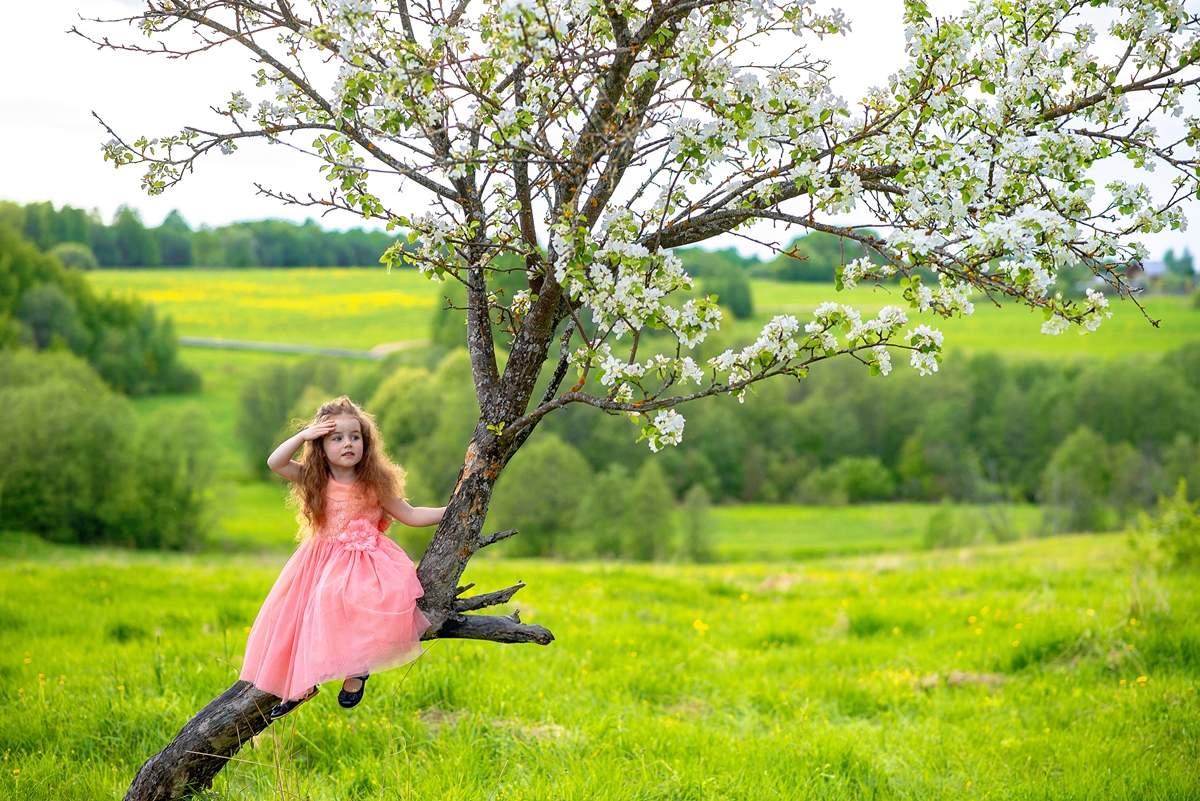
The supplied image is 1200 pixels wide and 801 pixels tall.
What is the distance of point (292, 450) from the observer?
5527mm

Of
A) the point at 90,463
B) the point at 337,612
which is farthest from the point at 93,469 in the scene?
the point at 337,612

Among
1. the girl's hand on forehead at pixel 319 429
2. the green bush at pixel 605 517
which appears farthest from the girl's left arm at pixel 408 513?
the green bush at pixel 605 517

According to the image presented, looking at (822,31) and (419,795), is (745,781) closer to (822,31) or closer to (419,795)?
(419,795)

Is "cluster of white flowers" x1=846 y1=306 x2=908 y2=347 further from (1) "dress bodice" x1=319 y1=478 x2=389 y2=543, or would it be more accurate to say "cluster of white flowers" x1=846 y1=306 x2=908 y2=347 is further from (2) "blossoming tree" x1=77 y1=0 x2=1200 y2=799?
(1) "dress bodice" x1=319 y1=478 x2=389 y2=543

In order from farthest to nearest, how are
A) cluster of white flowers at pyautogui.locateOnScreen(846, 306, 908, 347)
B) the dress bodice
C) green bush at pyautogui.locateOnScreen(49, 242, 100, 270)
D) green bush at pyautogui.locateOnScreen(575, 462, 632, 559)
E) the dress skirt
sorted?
green bush at pyautogui.locateOnScreen(49, 242, 100, 270), green bush at pyautogui.locateOnScreen(575, 462, 632, 559), the dress bodice, the dress skirt, cluster of white flowers at pyautogui.locateOnScreen(846, 306, 908, 347)

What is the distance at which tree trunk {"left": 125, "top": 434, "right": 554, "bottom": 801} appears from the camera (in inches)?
204

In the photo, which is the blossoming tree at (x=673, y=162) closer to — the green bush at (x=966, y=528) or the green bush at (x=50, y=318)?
the green bush at (x=966, y=528)

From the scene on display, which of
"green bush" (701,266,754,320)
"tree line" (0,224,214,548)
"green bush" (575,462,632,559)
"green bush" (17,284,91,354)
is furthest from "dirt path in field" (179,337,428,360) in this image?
"green bush" (575,462,632,559)

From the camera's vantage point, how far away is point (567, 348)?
16.0ft

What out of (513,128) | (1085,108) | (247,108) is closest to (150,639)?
(247,108)

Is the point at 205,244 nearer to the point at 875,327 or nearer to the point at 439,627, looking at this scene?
the point at 439,627

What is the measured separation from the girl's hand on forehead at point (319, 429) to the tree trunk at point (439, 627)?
85cm

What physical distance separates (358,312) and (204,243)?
20.7m

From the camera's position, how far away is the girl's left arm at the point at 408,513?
5.61 m
